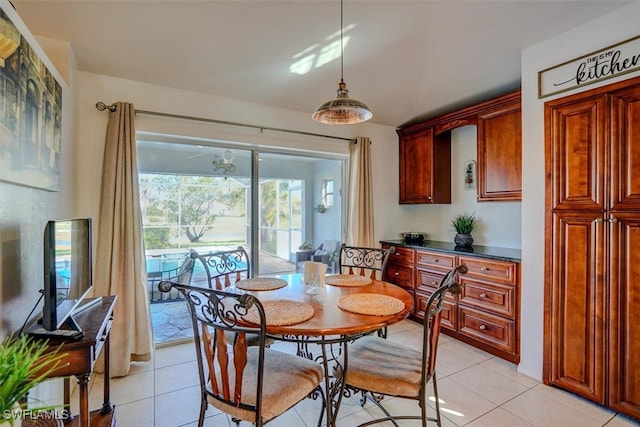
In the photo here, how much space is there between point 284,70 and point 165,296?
2.70 m

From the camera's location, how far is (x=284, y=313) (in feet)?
5.31

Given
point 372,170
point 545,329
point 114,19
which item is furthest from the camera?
point 372,170

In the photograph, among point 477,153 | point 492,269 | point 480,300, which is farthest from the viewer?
point 477,153

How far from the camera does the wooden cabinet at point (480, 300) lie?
265 cm

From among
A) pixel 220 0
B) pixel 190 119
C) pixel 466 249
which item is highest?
pixel 220 0

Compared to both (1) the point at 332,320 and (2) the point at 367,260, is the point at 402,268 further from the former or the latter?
(1) the point at 332,320

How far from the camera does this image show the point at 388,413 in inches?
77.2

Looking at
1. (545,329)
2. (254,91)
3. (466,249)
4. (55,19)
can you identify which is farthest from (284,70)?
(545,329)

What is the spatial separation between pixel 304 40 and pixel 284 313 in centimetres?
209

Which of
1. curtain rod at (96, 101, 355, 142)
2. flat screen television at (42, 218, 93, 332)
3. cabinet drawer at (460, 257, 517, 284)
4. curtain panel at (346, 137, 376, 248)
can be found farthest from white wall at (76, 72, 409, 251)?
cabinet drawer at (460, 257, 517, 284)

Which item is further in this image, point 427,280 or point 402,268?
point 402,268

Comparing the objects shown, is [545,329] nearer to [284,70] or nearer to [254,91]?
[284,70]

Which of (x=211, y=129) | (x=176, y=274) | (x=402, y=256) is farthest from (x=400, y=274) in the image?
(x=211, y=129)

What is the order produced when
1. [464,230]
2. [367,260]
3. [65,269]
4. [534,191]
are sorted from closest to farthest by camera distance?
[65,269] → [534,191] → [367,260] → [464,230]
